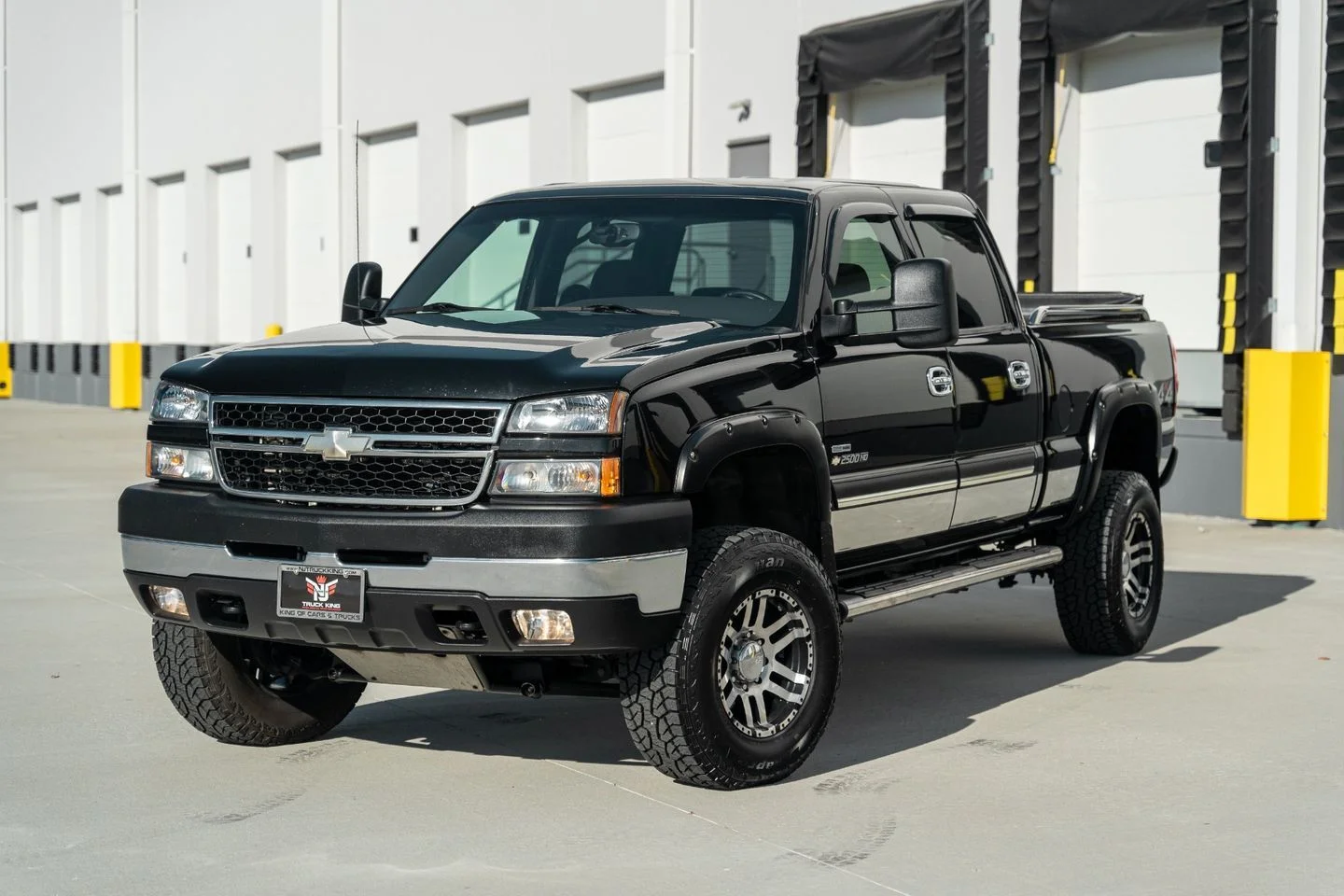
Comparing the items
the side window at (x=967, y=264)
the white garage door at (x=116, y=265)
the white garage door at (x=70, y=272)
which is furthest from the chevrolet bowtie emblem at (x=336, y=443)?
the white garage door at (x=70, y=272)

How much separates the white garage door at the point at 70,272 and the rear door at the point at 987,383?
3131cm

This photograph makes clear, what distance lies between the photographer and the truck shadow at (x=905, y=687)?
6.41 meters

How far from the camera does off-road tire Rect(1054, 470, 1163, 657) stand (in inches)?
315

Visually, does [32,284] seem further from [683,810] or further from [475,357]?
[683,810]

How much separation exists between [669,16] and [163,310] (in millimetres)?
16452

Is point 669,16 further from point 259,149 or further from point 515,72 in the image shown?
point 259,149

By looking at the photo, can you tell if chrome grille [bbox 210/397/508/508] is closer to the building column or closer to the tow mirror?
the tow mirror

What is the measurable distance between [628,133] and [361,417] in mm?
15628

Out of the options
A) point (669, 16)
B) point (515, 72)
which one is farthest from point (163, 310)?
point (669, 16)

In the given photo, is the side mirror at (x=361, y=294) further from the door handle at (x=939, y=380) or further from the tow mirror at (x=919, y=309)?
the door handle at (x=939, y=380)

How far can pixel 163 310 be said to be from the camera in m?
33.1

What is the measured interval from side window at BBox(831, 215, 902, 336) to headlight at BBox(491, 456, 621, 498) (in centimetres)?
144

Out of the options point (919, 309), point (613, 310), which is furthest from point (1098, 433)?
point (613, 310)

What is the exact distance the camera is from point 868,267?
6762mm
